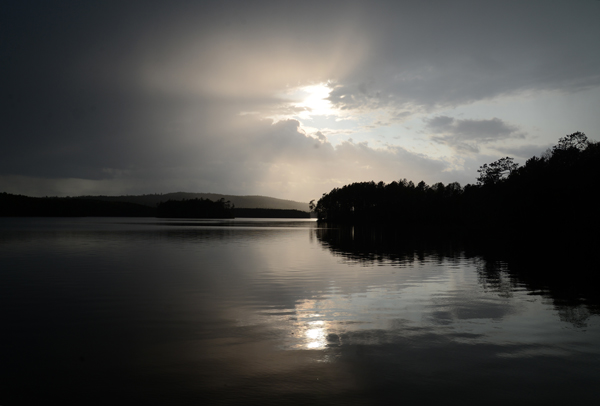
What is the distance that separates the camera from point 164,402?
26.3 ft

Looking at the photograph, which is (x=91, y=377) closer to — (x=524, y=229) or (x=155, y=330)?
(x=155, y=330)

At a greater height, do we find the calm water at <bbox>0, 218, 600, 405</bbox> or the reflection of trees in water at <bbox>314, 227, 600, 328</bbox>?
the calm water at <bbox>0, 218, 600, 405</bbox>

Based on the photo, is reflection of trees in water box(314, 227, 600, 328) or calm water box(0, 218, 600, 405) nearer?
calm water box(0, 218, 600, 405)

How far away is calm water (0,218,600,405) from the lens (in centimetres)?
871

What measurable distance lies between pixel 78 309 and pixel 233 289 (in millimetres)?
7856

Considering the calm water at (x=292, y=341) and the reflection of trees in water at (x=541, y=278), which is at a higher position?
the calm water at (x=292, y=341)

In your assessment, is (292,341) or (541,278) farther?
(541,278)

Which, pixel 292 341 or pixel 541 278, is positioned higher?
pixel 292 341

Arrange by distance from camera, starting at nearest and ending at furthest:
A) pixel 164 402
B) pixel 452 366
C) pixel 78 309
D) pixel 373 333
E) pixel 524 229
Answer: pixel 164 402 → pixel 452 366 → pixel 373 333 → pixel 78 309 → pixel 524 229

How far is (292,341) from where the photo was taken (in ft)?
40.1

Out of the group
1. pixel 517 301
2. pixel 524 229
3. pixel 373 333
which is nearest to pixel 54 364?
pixel 373 333

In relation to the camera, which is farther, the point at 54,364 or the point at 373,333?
the point at 373,333

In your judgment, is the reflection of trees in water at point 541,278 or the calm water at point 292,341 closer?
the calm water at point 292,341

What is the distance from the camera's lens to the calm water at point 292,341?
8711 millimetres
